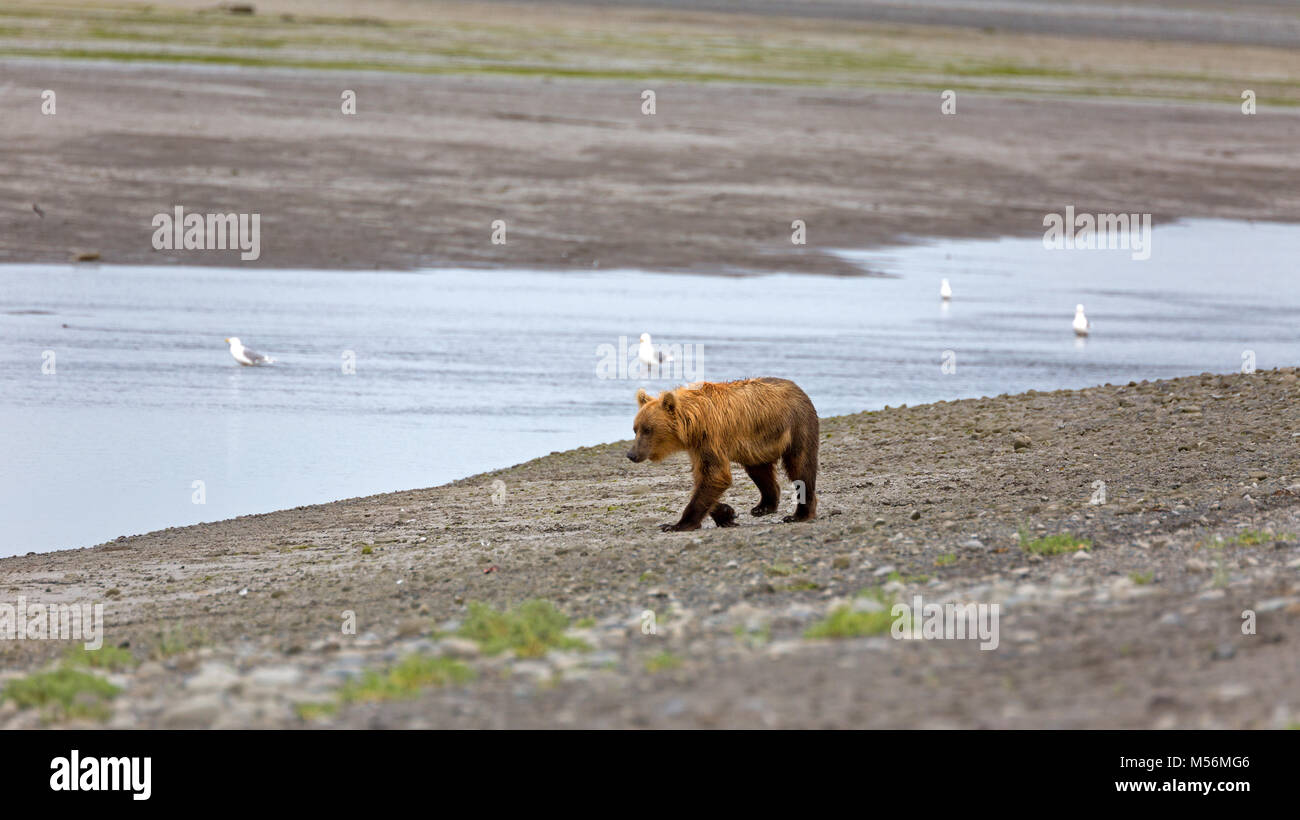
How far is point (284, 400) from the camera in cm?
1633

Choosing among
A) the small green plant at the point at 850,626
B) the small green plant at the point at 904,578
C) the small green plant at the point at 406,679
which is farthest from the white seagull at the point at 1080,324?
the small green plant at the point at 406,679

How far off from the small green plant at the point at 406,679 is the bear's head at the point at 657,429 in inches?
153

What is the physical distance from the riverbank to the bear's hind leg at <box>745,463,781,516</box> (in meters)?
0.34

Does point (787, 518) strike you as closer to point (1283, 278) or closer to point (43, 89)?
point (1283, 278)

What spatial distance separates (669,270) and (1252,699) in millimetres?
20772

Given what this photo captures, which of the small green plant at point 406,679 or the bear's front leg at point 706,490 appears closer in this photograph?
the small green plant at point 406,679

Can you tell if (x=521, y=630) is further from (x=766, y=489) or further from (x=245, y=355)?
(x=245, y=355)

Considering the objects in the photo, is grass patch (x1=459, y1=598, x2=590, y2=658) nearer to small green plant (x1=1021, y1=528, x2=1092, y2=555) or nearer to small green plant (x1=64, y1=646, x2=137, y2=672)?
small green plant (x1=64, y1=646, x2=137, y2=672)

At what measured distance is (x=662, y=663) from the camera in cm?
603

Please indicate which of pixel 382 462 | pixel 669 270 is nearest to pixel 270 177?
pixel 669 270

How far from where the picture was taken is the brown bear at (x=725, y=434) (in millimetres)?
9914

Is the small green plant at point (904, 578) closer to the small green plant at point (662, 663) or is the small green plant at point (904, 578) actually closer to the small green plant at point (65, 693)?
the small green plant at point (662, 663)

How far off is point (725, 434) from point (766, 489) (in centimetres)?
88

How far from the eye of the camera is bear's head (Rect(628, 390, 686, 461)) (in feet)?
32.6
